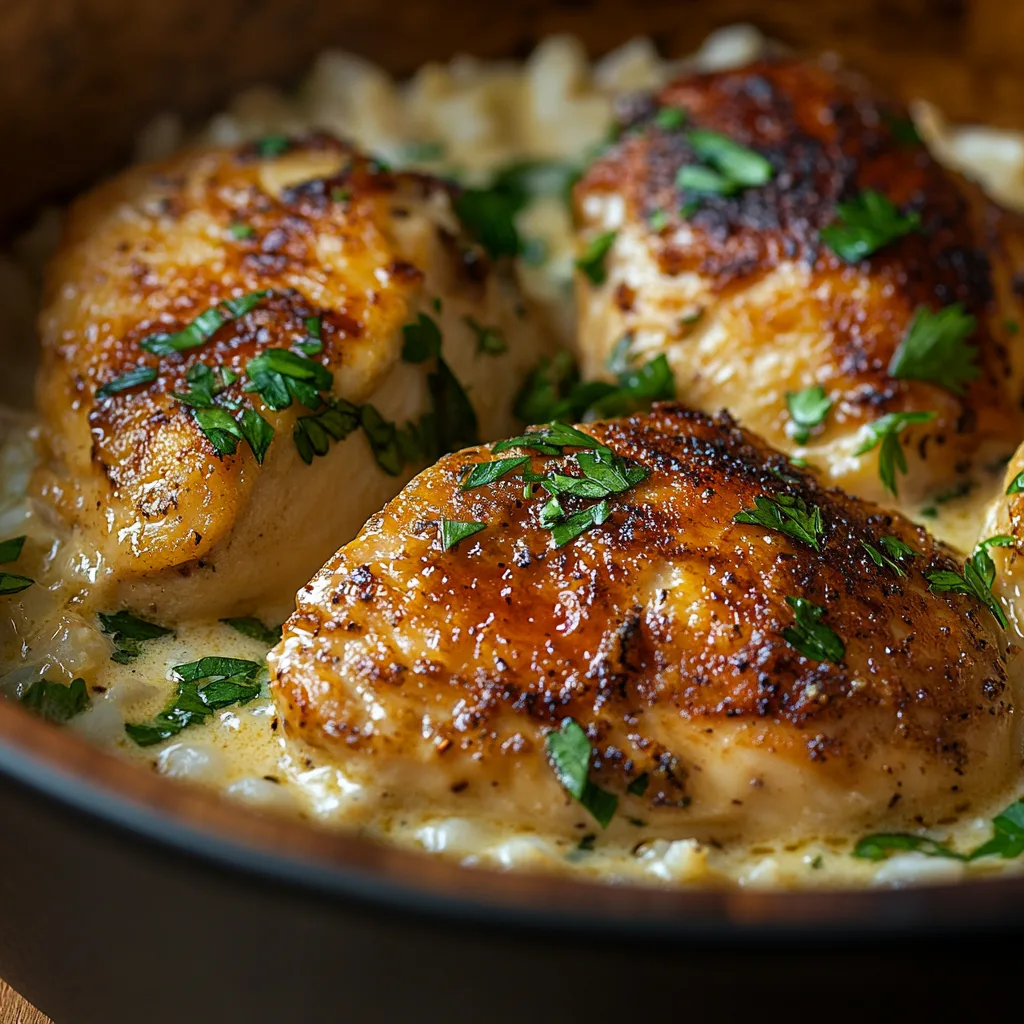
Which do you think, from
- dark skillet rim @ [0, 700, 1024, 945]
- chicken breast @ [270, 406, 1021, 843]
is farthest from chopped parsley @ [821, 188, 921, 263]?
dark skillet rim @ [0, 700, 1024, 945]

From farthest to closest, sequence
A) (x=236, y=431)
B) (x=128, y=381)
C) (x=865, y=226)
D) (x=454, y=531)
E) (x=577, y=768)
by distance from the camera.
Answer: (x=865, y=226), (x=128, y=381), (x=236, y=431), (x=454, y=531), (x=577, y=768)

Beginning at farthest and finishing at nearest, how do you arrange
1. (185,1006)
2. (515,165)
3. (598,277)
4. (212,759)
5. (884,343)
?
(515,165) → (598,277) → (884,343) → (212,759) → (185,1006)

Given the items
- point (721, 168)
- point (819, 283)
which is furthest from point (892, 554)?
point (721, 168)

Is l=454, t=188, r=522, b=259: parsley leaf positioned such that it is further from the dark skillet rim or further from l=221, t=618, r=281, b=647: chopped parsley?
the dark skillet rim

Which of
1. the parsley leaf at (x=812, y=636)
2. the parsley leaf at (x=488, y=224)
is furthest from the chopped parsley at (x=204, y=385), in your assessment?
the parsley leaf at (x=812, y=636)

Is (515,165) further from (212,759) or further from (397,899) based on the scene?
(397,899)

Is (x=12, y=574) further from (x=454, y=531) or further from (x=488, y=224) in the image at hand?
(x=488, y=224)

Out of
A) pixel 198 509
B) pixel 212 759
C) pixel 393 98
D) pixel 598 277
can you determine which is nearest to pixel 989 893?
pixel 212 759
